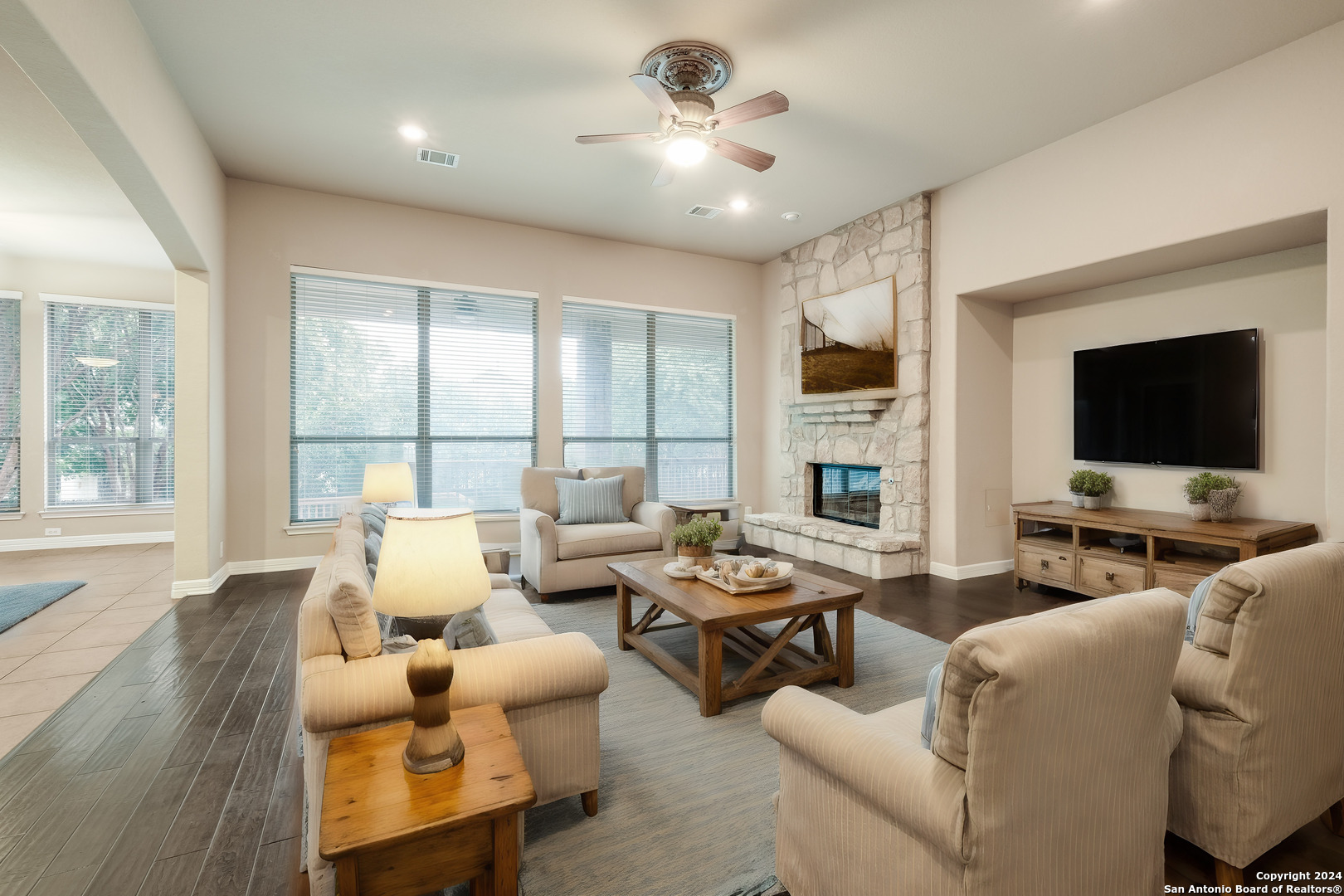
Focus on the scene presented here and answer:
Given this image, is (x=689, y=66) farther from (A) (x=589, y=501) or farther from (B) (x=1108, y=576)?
(B) (x=1108, y=576)

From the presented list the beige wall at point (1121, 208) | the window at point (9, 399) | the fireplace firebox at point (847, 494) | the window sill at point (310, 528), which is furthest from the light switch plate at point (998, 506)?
the window at point (9, 399)

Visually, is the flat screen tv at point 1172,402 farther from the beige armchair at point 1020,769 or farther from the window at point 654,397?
the window at point 654,397

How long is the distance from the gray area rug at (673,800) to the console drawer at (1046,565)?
180cm

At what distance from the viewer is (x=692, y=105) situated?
10.2 feet

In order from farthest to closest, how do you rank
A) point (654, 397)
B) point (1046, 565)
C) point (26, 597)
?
point (654, 397)
point (1046, 565)
point (26, 597)

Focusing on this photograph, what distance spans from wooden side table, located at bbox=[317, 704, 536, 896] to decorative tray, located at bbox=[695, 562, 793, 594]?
1.58m

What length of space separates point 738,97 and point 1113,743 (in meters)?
3.51

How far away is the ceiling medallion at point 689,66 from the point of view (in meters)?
2.98

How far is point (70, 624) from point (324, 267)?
296 cm

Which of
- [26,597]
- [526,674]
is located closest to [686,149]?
[526,674]

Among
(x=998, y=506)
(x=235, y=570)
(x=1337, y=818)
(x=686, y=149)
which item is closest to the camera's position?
(x=1337, y=818)

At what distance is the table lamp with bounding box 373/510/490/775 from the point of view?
1.30 m

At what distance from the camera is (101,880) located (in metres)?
1.55

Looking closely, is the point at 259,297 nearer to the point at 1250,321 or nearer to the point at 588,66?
the point at 588,66
